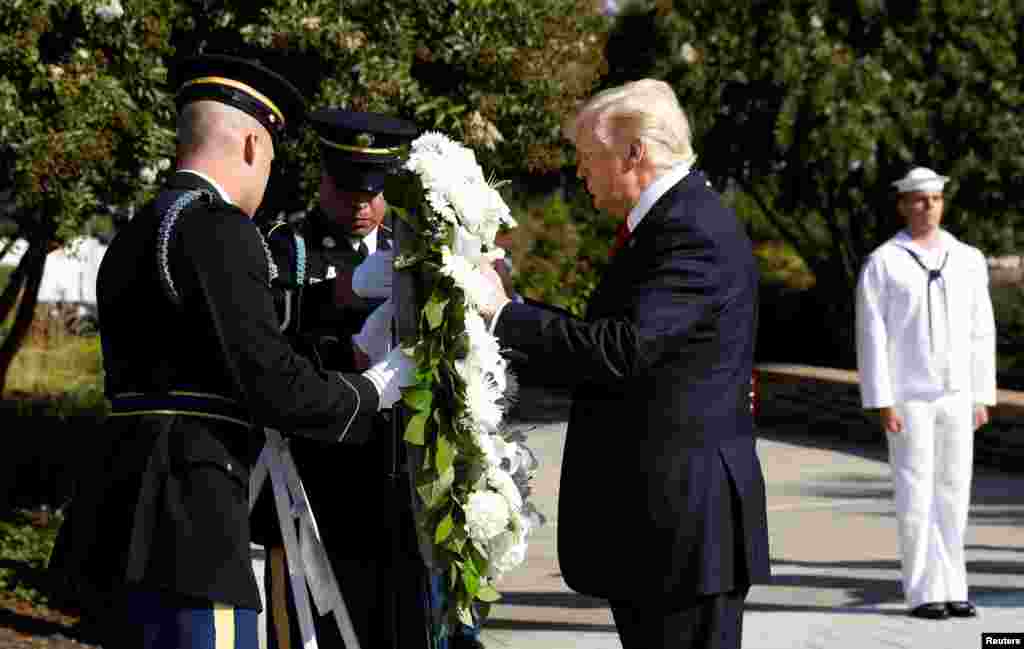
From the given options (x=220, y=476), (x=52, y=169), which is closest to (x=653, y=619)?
(x=220, y=476)

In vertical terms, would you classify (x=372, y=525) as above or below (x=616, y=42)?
below

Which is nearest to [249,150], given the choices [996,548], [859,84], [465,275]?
[465,275]

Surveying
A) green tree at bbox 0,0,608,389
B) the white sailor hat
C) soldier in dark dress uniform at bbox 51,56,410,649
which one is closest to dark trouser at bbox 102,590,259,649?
soldier in dark dress uniform at bbox 51,56,410,649

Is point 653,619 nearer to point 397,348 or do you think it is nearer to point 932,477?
point 397,348

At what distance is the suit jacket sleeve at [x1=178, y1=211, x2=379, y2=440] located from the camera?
11.7ft

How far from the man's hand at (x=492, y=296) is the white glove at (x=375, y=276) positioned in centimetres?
27

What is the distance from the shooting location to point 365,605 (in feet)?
15.2

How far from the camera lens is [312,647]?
175 inches

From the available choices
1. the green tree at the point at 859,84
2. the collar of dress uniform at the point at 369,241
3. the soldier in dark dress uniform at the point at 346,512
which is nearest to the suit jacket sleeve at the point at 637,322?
the soldier in dark dress uniform at the point at 346,512

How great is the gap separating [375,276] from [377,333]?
0.17 meters

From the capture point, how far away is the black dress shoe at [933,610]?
7.75 meters

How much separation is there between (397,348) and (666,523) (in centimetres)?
77

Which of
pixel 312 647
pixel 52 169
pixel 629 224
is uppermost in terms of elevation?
pixel 52 169

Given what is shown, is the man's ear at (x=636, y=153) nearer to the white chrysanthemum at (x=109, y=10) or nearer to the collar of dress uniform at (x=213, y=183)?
the collar of dress uniform at (x=213, y=183)
